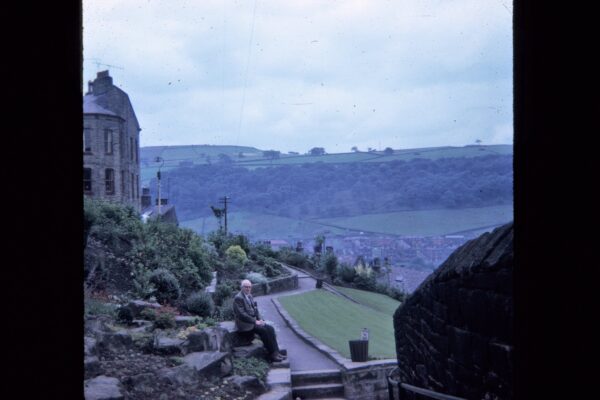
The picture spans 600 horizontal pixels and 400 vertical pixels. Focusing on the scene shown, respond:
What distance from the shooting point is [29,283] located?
1889mm

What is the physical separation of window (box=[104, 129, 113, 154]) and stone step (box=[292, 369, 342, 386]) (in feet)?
66.5

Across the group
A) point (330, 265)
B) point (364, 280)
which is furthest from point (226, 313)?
point (330, 265)

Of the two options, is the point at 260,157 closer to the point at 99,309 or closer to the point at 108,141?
the point at 108,141

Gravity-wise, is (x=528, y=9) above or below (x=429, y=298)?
above

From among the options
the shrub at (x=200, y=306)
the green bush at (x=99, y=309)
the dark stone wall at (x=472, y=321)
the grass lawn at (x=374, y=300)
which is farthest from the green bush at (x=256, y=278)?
the dark stone wall at (x=472, y=321)

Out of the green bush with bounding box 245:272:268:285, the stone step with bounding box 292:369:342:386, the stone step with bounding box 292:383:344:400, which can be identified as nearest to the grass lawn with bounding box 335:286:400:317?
the green bush with bounding box 245:272:268:285

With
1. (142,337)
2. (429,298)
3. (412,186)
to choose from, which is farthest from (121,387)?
(412,186)

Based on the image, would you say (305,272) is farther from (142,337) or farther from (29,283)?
(29,283)

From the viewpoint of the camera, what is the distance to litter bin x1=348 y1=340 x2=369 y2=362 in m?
11.6

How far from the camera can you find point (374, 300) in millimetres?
26234

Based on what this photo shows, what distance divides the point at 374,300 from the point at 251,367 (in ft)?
53.6

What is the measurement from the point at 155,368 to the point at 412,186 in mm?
50096

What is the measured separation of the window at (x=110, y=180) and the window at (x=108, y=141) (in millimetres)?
876

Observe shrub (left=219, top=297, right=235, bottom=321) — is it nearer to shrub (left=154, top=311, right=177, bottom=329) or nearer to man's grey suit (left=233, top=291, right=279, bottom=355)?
man's grey suit (left=233, top=291, right=279, bottom=355)
